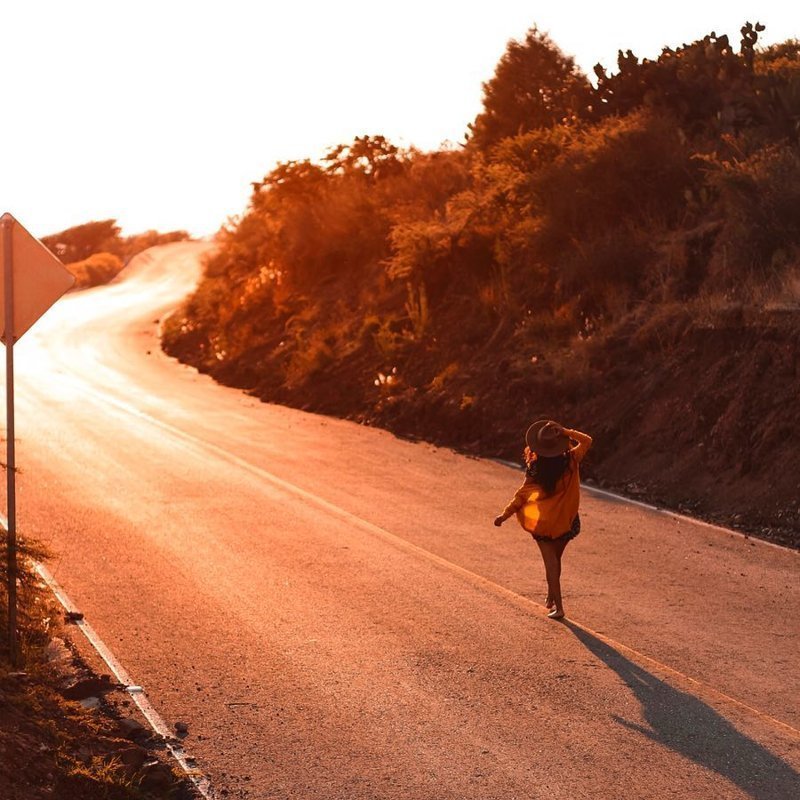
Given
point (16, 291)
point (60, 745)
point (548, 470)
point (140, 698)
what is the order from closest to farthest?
point (60, 745) < point (140, 698) < point (16, 291) < point (548, 470)

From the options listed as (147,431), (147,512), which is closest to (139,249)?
(147,431)

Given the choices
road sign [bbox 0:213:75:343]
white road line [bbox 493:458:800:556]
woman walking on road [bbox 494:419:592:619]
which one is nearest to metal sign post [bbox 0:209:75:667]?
road sign [bbox 0:213:75:343]

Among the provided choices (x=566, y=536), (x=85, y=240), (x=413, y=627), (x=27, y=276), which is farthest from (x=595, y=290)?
(x=85, y=240)

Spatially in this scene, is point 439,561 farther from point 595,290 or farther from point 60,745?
point 595,290

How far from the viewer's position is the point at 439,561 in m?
14.5

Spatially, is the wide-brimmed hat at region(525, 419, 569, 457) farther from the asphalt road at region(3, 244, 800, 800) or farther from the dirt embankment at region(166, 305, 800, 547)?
the dirt embankment at region(166, 305, 800, 547)

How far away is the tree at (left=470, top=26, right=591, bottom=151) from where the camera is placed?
37.4m

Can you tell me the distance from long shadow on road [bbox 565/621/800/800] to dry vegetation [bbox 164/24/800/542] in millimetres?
6937

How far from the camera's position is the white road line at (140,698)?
8.28 metres

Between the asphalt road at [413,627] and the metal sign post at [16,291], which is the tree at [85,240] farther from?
the metal sign post at [16,291]

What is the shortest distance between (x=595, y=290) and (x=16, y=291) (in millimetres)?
17077

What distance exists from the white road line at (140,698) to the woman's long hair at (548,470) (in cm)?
378

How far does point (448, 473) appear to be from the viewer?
2084 centimetres

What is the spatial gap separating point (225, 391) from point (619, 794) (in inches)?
1016
